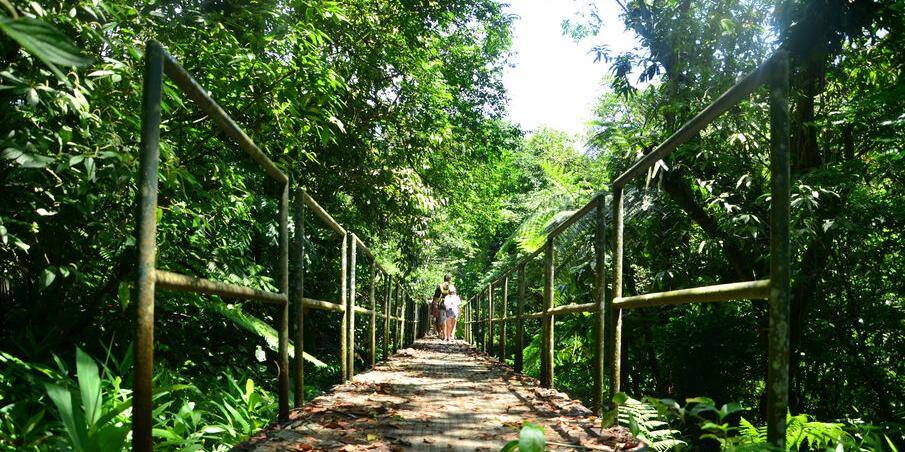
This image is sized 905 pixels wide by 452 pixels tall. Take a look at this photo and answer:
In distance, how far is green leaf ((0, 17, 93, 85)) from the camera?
680mm

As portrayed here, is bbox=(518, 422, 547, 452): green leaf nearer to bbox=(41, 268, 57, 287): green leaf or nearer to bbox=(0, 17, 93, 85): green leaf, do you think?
bbox=(0, 17, 93, 85): green leaf

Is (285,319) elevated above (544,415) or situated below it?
above

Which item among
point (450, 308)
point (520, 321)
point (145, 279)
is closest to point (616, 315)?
point (145, 279)

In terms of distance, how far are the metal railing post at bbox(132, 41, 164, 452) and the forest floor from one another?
74cm

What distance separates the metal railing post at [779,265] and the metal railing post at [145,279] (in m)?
1.53

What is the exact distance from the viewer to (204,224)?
12.8 feet

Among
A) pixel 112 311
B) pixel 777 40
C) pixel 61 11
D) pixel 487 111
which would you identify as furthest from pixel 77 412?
pixel 487 111

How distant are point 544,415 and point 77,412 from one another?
84.0 inches

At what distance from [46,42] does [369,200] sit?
8.84m

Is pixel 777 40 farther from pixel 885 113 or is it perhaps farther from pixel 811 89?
pixel 885 113

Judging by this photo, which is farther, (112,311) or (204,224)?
(112,311)

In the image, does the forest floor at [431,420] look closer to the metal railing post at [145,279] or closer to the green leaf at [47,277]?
the metal railing post at [145,279]

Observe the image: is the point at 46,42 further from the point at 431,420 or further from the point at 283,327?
the point at 431,420

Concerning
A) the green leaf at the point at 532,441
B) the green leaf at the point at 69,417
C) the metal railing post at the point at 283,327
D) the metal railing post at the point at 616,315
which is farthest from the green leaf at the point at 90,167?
the metal railing post at the point at 616,315
